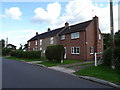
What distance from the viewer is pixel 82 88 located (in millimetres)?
6758

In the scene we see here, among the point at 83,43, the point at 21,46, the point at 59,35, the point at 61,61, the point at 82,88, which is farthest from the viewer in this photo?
the point at 21,46

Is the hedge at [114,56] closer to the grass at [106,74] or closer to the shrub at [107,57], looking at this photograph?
the shrub at [107,57]

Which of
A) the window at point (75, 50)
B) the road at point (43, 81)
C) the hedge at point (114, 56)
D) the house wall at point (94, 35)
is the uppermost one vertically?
the house wall at point (94, 35)

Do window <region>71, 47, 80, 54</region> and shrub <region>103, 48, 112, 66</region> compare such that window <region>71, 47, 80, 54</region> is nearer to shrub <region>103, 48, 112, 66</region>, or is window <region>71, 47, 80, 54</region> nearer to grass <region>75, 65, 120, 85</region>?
shrub <region>103, 48, 112, 66</region>

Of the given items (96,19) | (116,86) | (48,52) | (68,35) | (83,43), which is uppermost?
(96,19)

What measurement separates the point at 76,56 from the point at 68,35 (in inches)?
198

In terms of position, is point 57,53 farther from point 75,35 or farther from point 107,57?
point 75,35

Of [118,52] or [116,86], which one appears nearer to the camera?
[116,86]

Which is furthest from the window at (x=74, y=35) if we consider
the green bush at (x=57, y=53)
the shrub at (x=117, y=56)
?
the shrub at (x=117, y=56)

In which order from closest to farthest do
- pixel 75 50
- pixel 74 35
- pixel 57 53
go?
pixel 57 53 < pixel 75 50 < pixel 74 35

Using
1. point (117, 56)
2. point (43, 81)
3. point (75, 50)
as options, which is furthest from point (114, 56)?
point (75, 50)

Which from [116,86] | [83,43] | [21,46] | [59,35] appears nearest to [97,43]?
[83,43]

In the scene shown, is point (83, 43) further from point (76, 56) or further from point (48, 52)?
point (48, 52)

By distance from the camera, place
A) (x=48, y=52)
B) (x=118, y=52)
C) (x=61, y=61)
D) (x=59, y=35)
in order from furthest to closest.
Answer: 1. (x=59, y=35)
2. (x=48, y=52)
3. (x=61, y=61)
4. (x=118, y=52)
